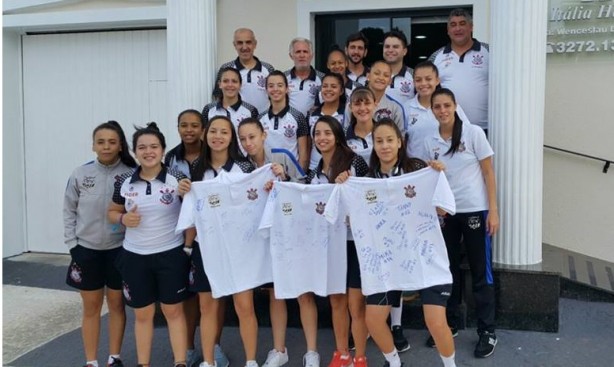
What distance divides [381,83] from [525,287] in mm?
1937

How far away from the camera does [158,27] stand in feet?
24.8

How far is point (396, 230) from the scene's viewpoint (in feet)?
12.7

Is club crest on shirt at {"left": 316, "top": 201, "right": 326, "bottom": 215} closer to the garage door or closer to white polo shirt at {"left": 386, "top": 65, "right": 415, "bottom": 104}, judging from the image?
white polo shirt at {"left": 386, "top": 65, "right": 415, "bottom": 104}

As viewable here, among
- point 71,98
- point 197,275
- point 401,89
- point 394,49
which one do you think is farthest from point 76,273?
point 71,98

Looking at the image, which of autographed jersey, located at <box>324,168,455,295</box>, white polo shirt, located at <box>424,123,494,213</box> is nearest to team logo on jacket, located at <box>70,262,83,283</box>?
autographed jersey, located at <box>324,168,455,295</box>

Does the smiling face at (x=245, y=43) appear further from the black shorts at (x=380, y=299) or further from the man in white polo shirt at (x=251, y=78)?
the black shorts at (x=380, y=299)

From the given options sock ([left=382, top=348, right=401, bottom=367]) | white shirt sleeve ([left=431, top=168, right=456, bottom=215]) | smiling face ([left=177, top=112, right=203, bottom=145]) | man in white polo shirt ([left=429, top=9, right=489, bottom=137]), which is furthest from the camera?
man in white polo shirt ([left=429, top=9, right=489, bottom=137])

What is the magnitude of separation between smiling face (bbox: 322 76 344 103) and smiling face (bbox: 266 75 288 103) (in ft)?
1.08

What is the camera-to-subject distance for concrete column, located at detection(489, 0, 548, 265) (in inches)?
187

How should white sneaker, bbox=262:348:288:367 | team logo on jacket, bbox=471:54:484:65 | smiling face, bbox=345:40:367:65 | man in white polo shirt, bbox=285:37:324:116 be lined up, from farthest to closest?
smiling face, bbox=345:40:367:65 → man in white polo shirt, bbox=285:37:324:116 → team logo on jacket, bbox=471:54:484:65 → white sneaker, bbox=262:348:288:367

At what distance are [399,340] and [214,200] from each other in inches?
67.6

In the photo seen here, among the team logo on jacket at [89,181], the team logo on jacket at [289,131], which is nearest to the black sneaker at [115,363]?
the team logo on jacket at [89,181]

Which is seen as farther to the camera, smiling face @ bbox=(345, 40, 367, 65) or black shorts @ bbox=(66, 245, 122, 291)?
smiling face @ bbox=(345, 40, 367, 65)

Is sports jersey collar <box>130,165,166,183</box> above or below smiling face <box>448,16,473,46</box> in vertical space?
below
